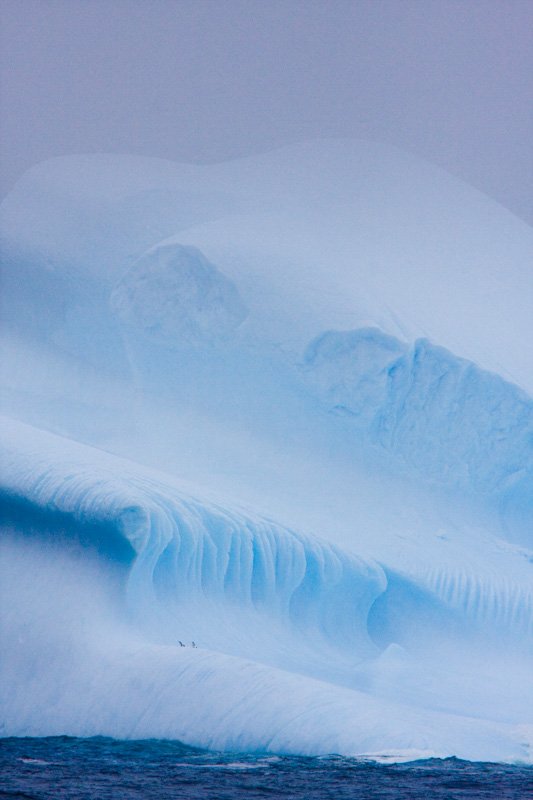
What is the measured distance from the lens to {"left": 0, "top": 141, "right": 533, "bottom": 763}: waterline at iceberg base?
375 cm

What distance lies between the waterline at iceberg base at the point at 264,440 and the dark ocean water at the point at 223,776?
34cm

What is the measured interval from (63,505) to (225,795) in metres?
1.90

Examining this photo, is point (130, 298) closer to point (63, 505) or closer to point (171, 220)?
point (171, 220)

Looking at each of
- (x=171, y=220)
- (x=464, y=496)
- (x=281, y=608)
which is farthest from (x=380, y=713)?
(x=171, y=220)

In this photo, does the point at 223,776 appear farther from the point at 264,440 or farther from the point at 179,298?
the point at 179,298

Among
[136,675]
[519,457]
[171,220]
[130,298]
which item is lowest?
[136,675]

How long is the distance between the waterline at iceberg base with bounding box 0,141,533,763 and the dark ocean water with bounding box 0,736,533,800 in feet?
1.10

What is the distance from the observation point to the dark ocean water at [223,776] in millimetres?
2340

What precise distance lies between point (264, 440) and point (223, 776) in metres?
2.99

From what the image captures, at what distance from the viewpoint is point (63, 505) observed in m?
3.85

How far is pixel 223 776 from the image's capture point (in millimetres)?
2596

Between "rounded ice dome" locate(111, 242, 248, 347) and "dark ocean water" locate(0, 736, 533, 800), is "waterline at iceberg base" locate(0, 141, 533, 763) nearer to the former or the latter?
"rounded ice dome" locate(111, 242, 248, 347)

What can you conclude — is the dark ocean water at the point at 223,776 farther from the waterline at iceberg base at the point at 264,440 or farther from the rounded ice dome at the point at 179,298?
the rounded ice dome at the point at 179,298

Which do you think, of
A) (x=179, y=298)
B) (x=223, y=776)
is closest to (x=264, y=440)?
(x=179, y=298)
